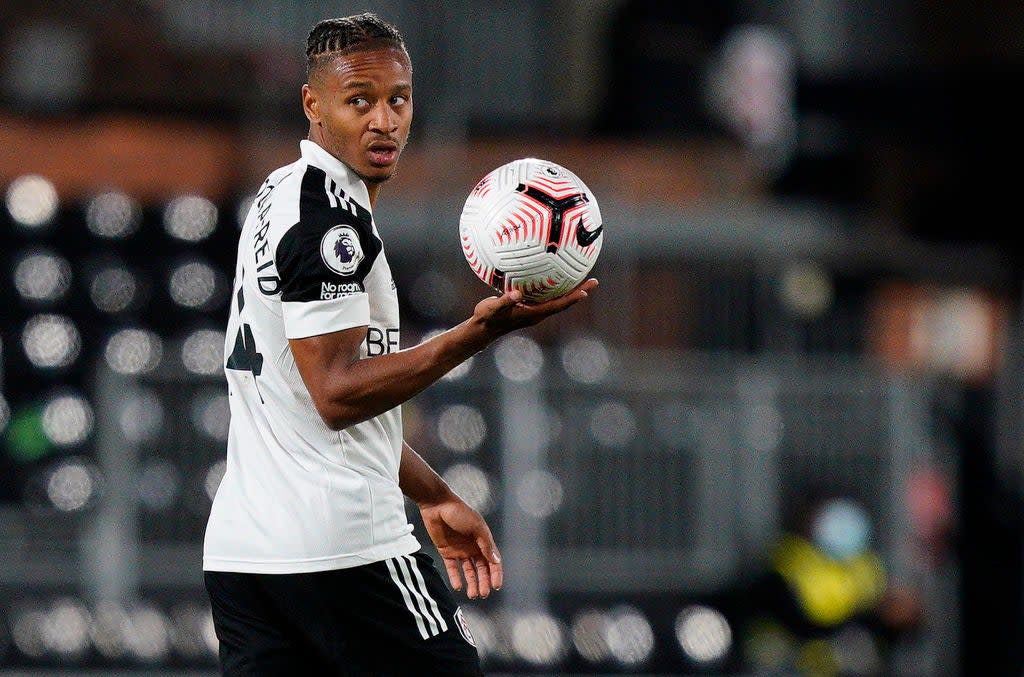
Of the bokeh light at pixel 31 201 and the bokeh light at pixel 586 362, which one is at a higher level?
the bokeh light at pixel 31 201

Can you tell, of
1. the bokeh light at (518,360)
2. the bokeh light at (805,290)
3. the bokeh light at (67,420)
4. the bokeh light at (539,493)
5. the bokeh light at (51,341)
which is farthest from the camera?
the bokeh light at (805,290)

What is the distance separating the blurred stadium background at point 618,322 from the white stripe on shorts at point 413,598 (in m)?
5.18

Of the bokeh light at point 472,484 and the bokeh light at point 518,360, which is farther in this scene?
the bokeh light at point 518,360

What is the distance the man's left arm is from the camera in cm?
426

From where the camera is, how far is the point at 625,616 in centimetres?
924

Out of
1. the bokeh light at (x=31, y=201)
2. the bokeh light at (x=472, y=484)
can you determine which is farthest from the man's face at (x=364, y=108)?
the bokeh light at (x=31, y=201)

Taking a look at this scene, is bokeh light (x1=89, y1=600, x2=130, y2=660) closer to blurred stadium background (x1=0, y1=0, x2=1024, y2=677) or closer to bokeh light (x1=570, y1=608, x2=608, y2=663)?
blurred stadium background (x1=0, y1=0, x2=1024, y2=677)

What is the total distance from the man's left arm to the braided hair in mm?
1010

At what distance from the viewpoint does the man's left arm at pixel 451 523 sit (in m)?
4.26

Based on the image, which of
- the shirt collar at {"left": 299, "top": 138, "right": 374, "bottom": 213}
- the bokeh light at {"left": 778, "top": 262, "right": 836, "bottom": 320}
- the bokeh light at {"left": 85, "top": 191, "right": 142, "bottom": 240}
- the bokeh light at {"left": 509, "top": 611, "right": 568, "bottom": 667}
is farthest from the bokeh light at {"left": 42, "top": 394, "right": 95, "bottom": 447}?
the shirt collar at {"left": 299, "top": 138, "right": 374, "bottom": 213}

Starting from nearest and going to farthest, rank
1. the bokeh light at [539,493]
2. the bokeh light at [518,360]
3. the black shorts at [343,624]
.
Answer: the black shorts at [343,624] < the bokeh light at [539,493] < the bokeh light at [518,360]

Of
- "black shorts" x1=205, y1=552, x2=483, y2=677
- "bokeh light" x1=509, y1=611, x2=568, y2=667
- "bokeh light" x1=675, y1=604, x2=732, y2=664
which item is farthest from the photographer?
"bokeh light" x1=675, y1=604, x2=732, y2=664

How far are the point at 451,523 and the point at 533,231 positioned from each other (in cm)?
91

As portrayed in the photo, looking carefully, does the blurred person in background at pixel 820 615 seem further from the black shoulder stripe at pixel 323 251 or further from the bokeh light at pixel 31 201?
the black shoulder stripe at pixel 323 251
